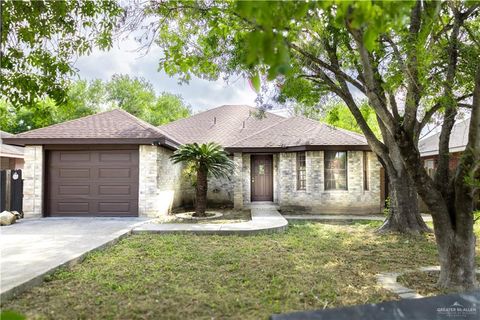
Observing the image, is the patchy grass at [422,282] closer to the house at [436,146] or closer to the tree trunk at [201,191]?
the tree trunk at [201,191]

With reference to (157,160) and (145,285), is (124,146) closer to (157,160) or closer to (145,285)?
(157,160)

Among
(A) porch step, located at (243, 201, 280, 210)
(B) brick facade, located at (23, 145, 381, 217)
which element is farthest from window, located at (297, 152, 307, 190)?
(A) porch step, located at (243, 201, 280, 210)

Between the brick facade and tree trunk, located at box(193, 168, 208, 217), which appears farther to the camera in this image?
tree trunk, located at box(193, 168, 208, 217)

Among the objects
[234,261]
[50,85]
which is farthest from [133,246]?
[50,85]

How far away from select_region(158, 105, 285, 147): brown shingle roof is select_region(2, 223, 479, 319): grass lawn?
9.43 metres

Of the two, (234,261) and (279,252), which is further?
(279,252)

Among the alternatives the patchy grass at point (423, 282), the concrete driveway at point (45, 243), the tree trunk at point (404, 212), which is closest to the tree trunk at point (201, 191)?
the concrete driveway at point (45, 243)

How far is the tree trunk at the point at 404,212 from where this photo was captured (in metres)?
8.59

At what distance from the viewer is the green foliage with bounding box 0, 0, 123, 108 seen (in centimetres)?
433

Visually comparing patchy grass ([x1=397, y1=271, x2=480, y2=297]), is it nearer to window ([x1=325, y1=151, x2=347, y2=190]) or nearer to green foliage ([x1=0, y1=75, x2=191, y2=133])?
window ([x1=325, y1=151, x2=347, y2=190])

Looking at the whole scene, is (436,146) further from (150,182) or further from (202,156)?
(150,182)

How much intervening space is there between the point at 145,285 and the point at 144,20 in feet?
15.9

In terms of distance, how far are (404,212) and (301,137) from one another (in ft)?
18.7

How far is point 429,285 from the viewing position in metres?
4.50
